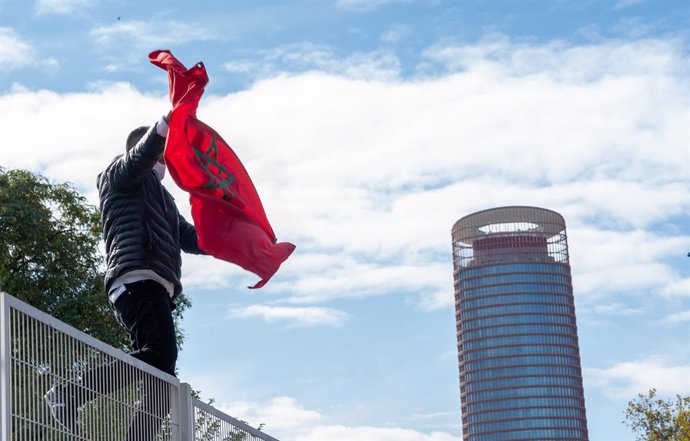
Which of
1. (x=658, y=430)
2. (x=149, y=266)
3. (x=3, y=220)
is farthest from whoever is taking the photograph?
(x=658, y=430)

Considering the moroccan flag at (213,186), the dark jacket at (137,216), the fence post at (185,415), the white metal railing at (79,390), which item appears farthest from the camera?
the fence post at (185,415)

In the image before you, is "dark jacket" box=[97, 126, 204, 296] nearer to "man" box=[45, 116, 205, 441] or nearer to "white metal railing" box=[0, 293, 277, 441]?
"man" box=[45, 116, 205, 441]

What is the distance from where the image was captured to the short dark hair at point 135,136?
7.75 metres

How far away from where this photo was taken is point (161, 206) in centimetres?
782

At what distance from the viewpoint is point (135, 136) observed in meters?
7.76

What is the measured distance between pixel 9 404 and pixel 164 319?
1910 millimetres

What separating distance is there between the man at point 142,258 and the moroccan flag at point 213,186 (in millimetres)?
227

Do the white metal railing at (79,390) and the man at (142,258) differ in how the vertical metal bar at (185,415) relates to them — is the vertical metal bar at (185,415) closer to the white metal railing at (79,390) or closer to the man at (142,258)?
the white metal railing at (79,390)

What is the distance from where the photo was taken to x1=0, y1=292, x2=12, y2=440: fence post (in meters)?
5.70

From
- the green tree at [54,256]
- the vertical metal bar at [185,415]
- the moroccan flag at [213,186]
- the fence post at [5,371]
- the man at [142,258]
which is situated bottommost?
the fence post at [5,371]

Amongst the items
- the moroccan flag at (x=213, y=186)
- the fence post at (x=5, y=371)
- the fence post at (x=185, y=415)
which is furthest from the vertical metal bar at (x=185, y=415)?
the fence post at (x=5, y=371)

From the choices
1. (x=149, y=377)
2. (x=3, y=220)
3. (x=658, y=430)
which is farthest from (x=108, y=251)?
(x=658, y=430)

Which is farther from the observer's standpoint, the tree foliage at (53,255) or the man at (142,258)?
the tree foliage at (53,255)

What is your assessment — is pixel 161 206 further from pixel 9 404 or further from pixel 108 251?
pixel 9 404
